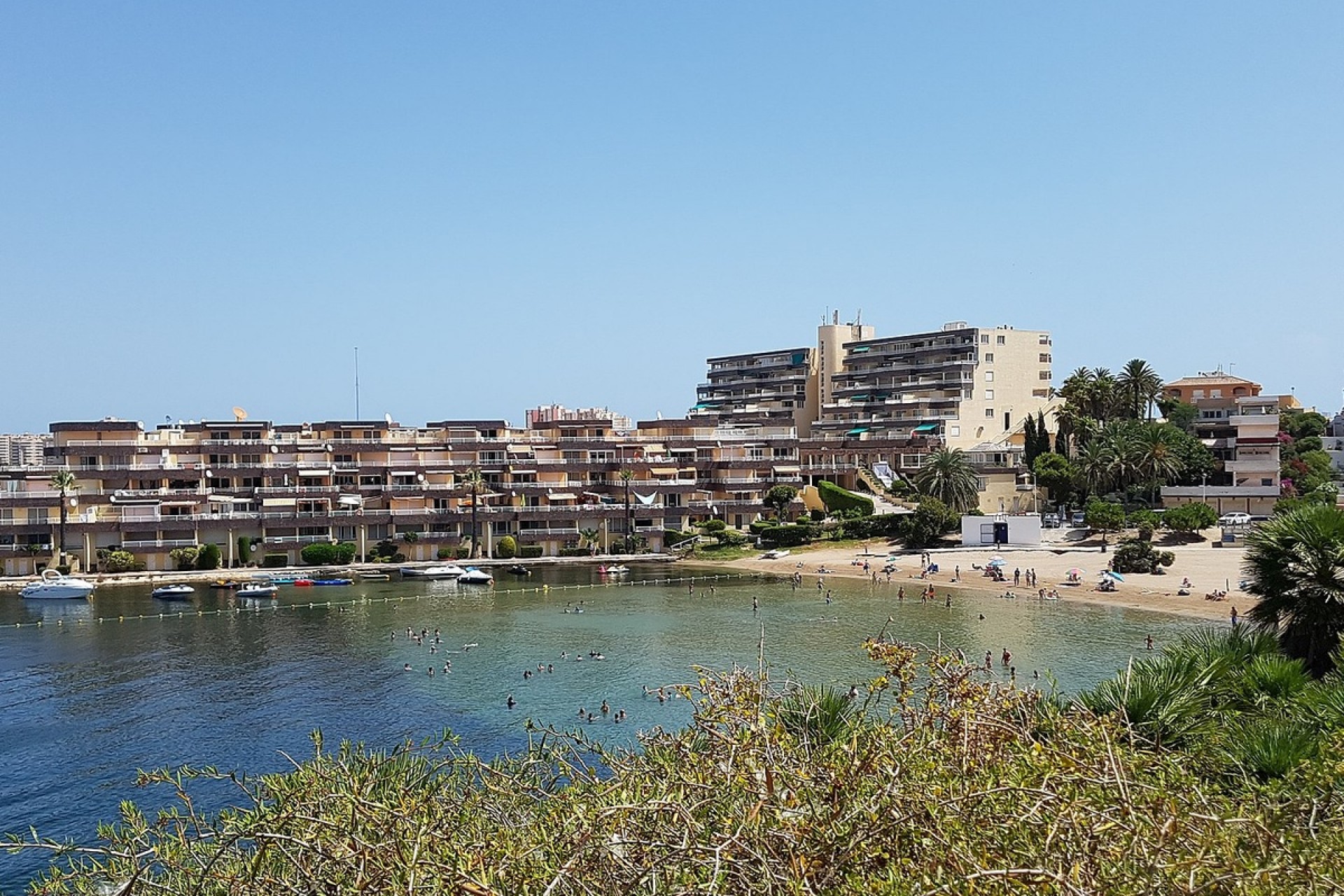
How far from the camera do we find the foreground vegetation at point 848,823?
9.45 m

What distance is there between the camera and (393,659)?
5381cm

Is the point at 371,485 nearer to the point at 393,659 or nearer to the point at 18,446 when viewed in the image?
the point at 393,659

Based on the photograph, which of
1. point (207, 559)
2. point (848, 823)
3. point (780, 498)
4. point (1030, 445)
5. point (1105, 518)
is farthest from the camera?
point (1030, 445)

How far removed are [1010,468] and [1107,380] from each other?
44.8 ft

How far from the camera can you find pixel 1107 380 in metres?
109

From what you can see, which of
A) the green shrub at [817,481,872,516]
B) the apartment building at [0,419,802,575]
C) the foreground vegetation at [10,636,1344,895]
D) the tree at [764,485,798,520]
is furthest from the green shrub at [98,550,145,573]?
the foreground vegetation at [10,636,1344,895]

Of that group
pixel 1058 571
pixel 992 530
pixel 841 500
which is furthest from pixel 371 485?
pixel 1058 571

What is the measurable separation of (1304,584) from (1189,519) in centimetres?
5884

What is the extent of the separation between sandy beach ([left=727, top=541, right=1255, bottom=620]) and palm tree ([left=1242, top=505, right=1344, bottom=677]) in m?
34.5

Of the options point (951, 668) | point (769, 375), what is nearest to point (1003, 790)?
point (951, 668)

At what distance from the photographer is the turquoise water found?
38.1 meters

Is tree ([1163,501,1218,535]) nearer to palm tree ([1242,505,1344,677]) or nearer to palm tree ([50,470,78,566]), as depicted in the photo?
palm tree ([1242,505,1344,677])

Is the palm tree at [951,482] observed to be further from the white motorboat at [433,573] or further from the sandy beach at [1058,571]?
the white motorboat at [433,573]

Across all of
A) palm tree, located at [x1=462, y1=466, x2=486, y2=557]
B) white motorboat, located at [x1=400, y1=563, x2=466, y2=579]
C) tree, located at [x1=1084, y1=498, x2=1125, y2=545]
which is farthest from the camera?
palm tree, located at [x1=462, y1=466, x2=486, y2=557]
